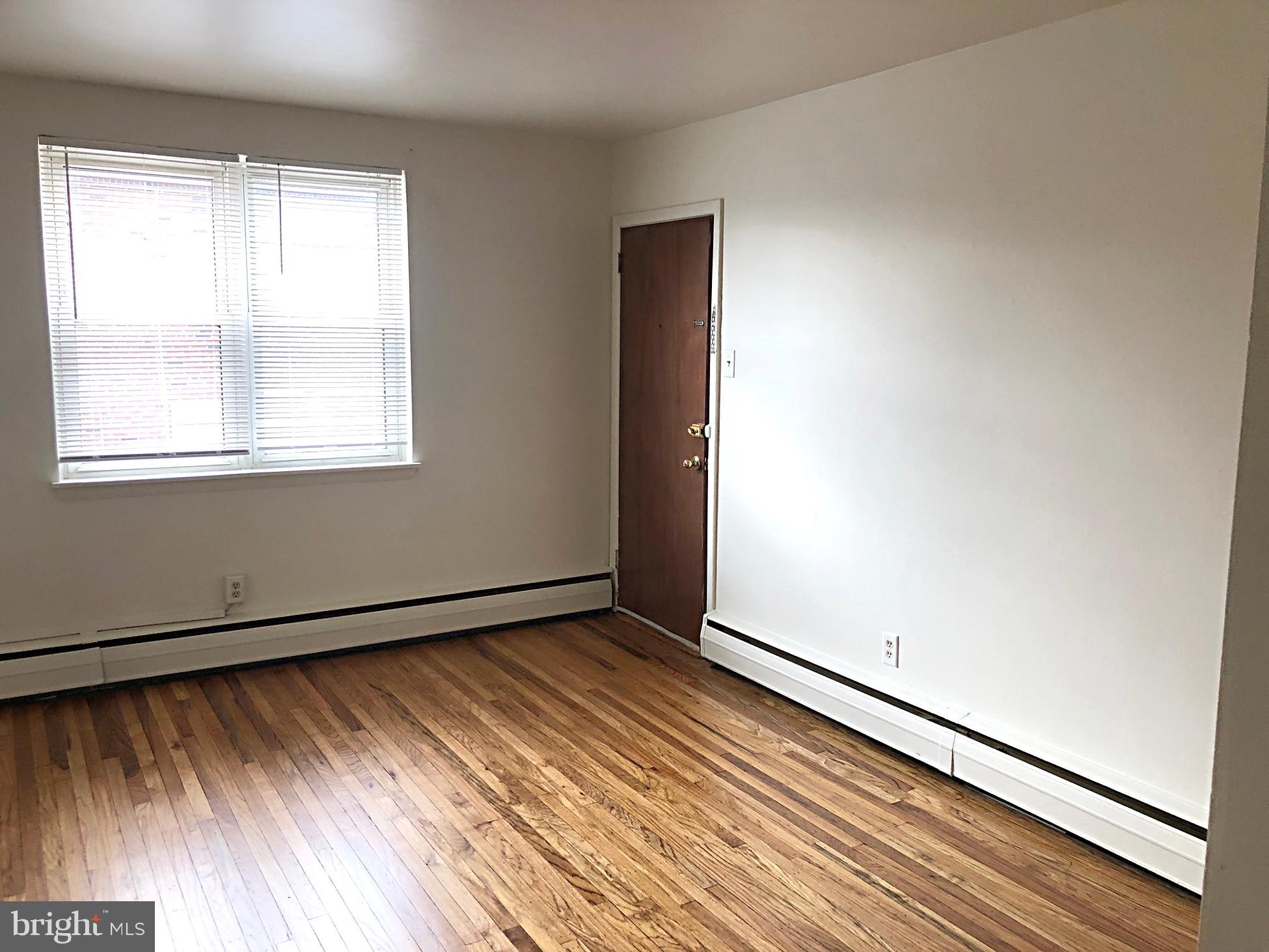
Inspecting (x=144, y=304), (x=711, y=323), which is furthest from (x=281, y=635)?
(x=711, y=323)

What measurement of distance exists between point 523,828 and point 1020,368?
2.09 metres

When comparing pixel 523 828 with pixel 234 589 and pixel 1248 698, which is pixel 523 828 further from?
pixel 1248 698

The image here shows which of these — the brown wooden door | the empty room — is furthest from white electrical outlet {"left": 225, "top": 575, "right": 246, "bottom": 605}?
the brown wooden door

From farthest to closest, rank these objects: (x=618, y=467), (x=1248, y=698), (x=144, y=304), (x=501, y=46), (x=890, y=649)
Answer: (x=618, y=467)
(x=144, y=304)
(x=890, y=649)
(x=501, y=46)
(x=1248, y=698)

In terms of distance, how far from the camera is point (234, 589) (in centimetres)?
428

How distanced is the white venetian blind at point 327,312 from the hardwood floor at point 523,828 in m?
1.17

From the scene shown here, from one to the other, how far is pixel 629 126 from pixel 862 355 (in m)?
1.76

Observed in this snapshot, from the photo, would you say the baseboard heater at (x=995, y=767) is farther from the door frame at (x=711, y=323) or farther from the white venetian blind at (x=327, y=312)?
the white venetian blind at (x=327, y=312)

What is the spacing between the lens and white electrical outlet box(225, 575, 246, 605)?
427 centimetres

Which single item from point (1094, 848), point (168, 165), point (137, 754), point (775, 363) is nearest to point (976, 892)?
point (1094, 848)

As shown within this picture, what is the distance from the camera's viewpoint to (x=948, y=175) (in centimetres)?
323

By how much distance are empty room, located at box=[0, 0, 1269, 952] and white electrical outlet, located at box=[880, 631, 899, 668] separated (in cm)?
1

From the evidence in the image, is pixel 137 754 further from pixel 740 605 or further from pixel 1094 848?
pixel 1094 848

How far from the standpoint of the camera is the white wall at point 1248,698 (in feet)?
2.45
